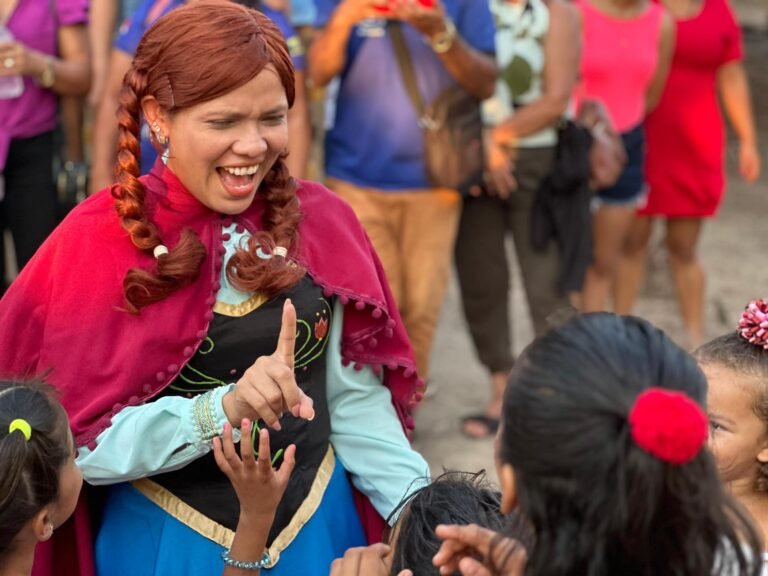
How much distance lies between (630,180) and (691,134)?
436mm

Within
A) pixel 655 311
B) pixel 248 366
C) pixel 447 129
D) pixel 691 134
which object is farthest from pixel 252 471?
pixel 655 311

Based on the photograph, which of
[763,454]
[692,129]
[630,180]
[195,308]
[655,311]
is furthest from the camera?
[655,311]

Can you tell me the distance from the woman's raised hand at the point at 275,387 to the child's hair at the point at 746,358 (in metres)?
0.93

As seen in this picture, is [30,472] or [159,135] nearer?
[30,472]

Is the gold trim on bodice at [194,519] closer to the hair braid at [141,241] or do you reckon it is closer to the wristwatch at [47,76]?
the hair braid at [141,241]

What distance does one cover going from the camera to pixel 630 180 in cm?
Answer: 550

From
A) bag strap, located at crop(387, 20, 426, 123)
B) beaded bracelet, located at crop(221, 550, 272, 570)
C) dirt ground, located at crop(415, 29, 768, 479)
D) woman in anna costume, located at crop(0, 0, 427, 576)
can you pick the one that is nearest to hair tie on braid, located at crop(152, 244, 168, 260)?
woman in anna costume, located at crop(0, 0, 427, 576)

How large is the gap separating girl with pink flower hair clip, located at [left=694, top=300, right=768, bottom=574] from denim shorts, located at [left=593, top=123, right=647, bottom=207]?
9.58ft

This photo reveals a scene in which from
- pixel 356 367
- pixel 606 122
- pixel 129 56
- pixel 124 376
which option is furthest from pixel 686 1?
pixel 124 376

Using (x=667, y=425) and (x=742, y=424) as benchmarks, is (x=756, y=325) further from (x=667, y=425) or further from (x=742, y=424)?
(x=667, y=425)

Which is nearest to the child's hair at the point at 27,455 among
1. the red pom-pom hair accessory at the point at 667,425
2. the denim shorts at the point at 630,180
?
the red pom-pom hair accessory at the point at 667,425

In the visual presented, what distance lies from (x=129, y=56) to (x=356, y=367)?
206 cm

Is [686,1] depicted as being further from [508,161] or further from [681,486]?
[681,486]

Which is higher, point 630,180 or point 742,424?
point 742,424
